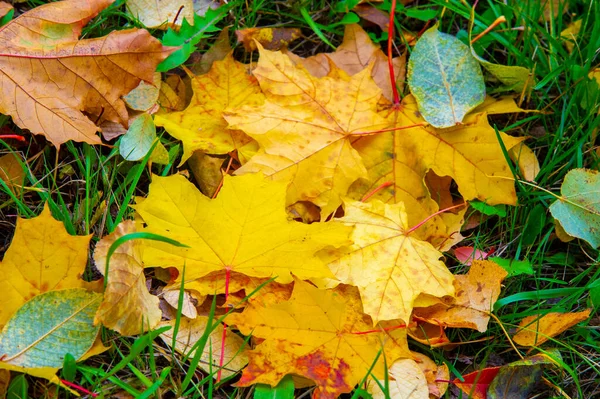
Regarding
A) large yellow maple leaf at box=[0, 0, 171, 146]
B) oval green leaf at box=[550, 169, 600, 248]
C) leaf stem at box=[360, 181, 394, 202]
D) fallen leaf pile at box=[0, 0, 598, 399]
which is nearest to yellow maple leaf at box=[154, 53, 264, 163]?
fallen leaf pile at box=[0, 0, 598, 399]

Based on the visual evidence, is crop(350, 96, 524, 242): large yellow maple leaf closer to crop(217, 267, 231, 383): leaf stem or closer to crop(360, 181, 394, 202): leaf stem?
crop(360, 181, 394, 202): leaf stem

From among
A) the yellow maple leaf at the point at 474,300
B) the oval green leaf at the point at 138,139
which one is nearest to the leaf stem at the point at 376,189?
the yellow maple leaf at the point at 474,300

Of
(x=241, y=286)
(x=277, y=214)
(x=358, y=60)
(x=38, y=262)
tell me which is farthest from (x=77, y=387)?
(x=358, y=60)

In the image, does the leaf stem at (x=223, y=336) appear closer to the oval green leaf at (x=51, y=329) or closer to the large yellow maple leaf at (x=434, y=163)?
the oval green leaf at (x=51, y=329)

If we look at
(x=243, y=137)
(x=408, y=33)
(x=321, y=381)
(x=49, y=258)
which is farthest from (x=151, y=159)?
(x=408, y=33)

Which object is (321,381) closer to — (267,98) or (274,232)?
(274,232)

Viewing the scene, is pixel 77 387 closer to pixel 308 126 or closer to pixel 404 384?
pixel 404 384
